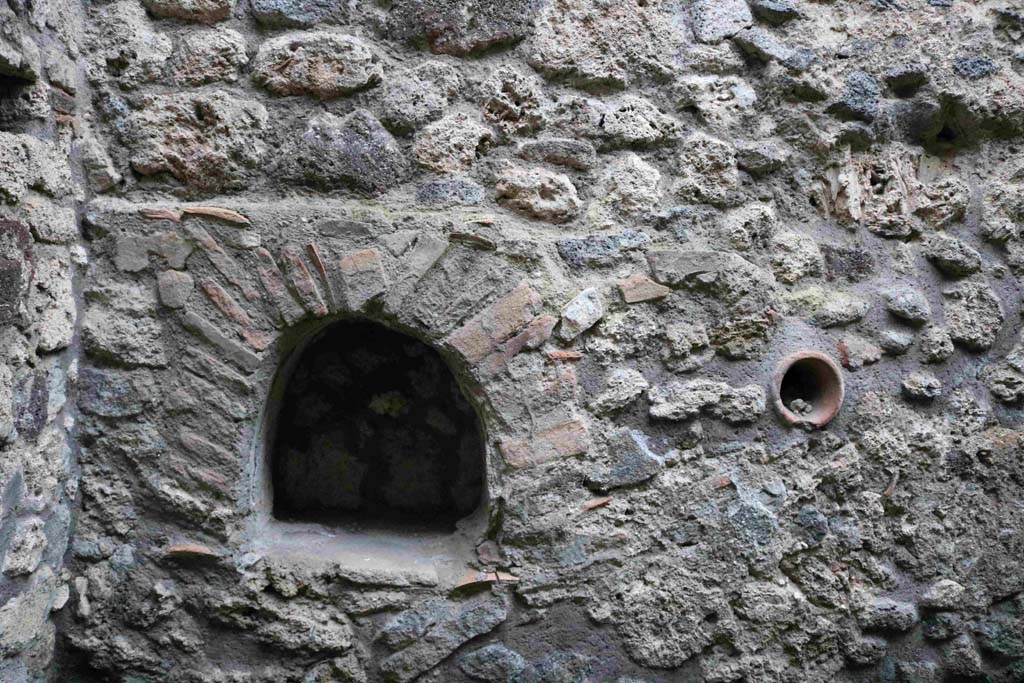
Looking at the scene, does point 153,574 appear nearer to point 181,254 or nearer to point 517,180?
point 181,254

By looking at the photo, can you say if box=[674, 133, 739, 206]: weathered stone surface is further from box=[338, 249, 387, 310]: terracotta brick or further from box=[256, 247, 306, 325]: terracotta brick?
box=[256, 247, 306, 325]: terracotta brick

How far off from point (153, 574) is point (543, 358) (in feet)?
3.88

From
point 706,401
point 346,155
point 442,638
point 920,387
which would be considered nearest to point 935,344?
point 920,387

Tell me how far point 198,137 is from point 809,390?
1848 mm

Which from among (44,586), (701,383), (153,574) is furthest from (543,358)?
(44,586)

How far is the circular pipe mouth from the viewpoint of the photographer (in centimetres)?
211

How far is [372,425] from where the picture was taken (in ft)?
7.47

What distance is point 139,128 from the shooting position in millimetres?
2068

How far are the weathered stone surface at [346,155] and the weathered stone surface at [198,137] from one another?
0.41 feet

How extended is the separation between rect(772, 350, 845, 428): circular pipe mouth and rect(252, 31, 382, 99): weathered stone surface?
1.40 meters

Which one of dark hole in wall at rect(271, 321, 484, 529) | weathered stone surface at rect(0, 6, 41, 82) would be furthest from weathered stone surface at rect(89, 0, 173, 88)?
dark hole in wall at rect(271, 321, 484, 529)

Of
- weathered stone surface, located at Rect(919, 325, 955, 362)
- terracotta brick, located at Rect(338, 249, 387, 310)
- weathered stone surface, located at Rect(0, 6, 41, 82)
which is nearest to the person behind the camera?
weathered stone surface, located at Rect(0, 6, 41, 82)

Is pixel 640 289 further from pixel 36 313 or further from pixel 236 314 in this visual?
pixel 36 313

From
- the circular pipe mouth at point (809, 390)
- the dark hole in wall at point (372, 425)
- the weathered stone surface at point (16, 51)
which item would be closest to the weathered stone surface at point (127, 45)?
the weathered stone surface at point (16, 51)
